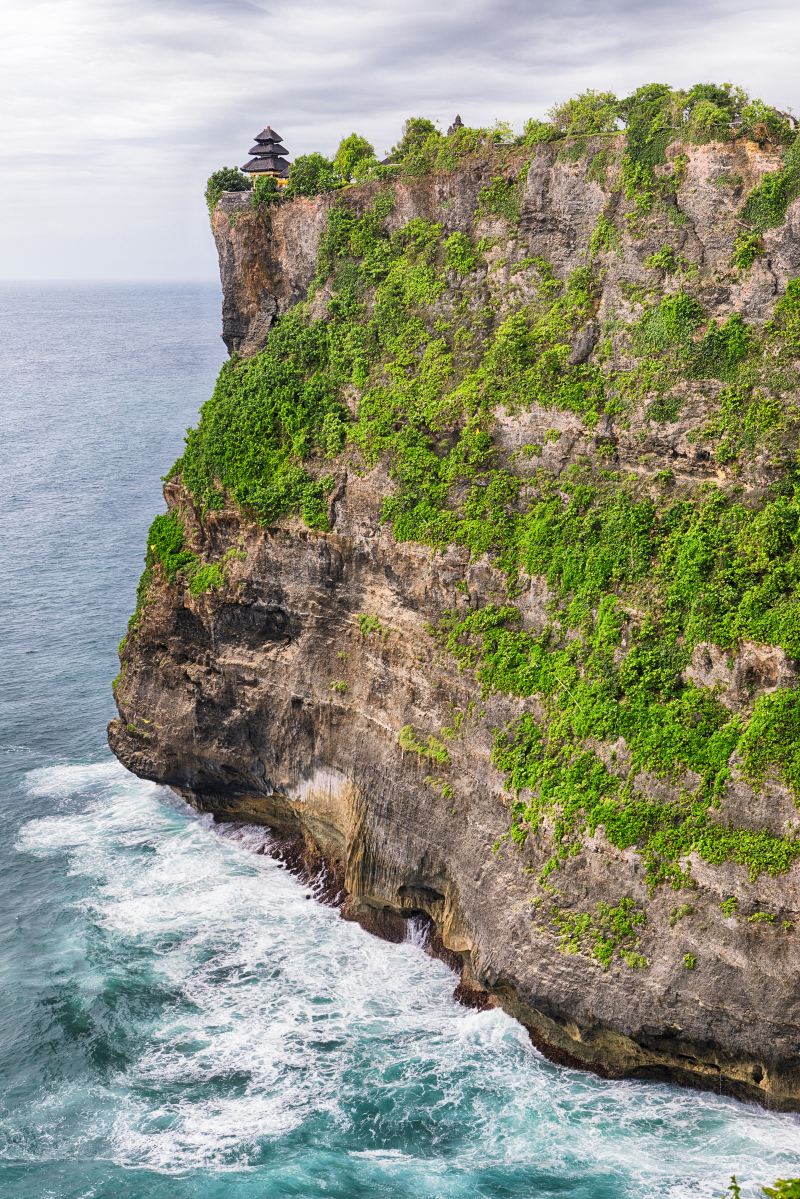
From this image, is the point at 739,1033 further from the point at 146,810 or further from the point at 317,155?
the point at 317,155

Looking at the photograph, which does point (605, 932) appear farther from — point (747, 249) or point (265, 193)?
point (265, 193)

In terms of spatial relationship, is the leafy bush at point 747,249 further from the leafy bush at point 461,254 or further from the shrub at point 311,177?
the shrub at point 311,177

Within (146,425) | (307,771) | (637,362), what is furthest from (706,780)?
(146,425)

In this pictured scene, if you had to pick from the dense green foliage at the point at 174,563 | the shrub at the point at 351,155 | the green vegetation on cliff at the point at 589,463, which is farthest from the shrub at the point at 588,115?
the dense green foliage at the point at 174,563

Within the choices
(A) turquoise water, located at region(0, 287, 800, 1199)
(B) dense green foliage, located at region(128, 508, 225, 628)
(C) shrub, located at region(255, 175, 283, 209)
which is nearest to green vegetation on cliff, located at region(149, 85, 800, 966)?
(B) dense green foliage, located at region(128, 508, 225, 628)

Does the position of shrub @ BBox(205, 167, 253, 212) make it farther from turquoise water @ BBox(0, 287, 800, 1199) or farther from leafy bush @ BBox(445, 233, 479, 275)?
turquoise water @ BBox(0, 287, 800, 1199)

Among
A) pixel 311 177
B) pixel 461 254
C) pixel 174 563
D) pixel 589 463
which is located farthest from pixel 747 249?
pixel 174 563
